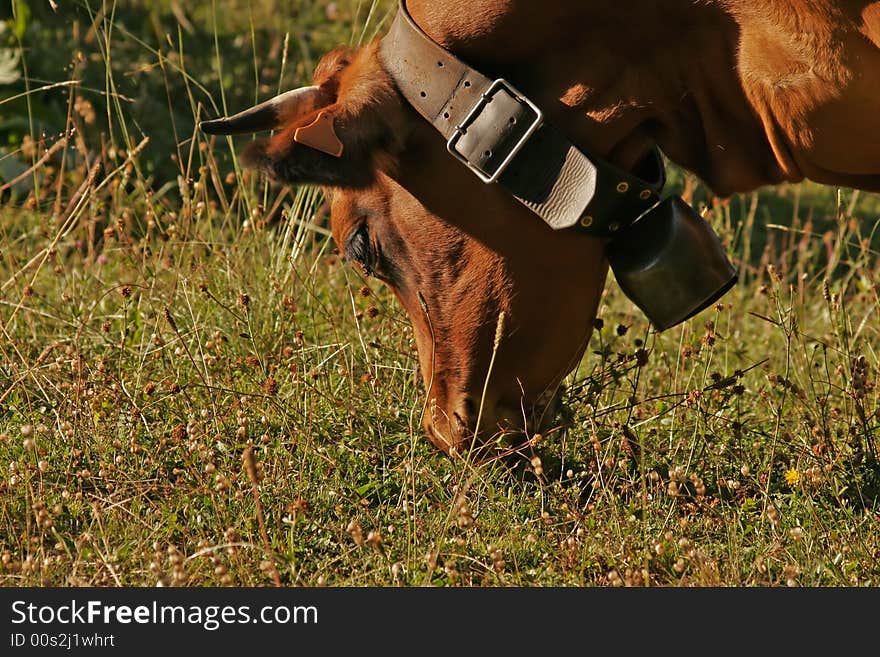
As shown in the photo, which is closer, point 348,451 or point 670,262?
point 670,262

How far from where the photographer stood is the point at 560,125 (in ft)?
9.34

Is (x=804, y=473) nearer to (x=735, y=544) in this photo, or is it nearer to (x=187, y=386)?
(x=735, y=544)

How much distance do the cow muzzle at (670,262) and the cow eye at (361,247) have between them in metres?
0.56

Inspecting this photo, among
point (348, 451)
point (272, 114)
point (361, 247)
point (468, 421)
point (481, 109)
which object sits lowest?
point (348, 451)

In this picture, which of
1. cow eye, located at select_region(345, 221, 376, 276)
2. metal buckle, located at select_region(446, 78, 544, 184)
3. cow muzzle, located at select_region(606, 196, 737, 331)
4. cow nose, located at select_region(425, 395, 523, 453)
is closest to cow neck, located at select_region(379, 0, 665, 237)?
metal buckle, located at select_region(446, 78, 544, 184)

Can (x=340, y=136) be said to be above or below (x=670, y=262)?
above

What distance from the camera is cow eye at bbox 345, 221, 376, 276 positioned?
→ 3033 millimetres

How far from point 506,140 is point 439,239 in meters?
0.32

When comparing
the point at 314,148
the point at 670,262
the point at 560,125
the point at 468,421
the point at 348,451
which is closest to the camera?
the point at 314,148

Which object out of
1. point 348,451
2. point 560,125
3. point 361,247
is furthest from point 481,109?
point 348,451

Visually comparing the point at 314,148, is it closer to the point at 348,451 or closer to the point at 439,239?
the point at 439,239

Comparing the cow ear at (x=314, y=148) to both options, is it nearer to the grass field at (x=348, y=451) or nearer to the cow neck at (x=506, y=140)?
the cow neck at (x=506, y=140)

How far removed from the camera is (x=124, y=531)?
3082mm

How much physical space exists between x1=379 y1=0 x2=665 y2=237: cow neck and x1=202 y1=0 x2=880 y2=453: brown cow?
46mm
